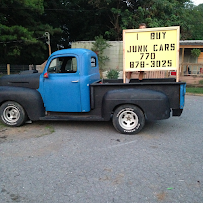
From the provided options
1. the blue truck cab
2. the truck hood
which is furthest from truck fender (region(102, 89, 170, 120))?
the truck hood

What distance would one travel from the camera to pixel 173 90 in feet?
16.7

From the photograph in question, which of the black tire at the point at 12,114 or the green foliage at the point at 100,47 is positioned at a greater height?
the green foliage at the point at 100,47

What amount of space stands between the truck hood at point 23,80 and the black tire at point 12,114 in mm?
533

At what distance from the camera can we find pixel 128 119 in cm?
531

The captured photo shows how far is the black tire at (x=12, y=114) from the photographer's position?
565cm

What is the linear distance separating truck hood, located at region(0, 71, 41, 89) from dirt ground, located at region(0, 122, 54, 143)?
1073 mm

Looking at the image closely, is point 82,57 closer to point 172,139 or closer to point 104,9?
point 172,139

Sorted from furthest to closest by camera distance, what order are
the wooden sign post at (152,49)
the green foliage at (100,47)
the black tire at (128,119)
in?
the green foliage at (100,47)
the wooden sign post at (152,49)
the black tire at (128,119)

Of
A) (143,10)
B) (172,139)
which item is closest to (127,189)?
(172,139)

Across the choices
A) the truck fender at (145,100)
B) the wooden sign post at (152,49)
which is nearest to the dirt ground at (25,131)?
the truck fender at (145,100)

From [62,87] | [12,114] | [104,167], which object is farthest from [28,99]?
[104,167]

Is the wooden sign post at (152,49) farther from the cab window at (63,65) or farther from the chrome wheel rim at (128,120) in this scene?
the cab window at (63,65)

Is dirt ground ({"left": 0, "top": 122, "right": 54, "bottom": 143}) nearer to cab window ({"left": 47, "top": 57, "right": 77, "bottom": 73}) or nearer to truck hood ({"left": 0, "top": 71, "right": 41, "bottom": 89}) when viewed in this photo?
truck hood ({"left": 0, "top": 71, "right": 41, "bottom": 89})

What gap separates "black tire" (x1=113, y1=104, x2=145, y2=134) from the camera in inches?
203
